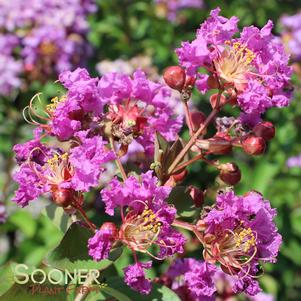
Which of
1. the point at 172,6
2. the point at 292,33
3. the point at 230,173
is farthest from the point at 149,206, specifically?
the point at 172,6

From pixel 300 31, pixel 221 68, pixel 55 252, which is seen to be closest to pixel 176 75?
pixel 221 68

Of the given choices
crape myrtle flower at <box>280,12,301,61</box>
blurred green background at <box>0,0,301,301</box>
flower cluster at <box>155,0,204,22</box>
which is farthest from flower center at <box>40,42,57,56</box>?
crape myrtle flower at <box>280,12,301,61</box>

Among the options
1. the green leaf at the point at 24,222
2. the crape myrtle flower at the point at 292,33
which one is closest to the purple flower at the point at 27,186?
the green leaf at the point at 24,222

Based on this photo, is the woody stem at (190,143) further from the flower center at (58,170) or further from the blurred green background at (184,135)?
the blurred green background at (184,135)

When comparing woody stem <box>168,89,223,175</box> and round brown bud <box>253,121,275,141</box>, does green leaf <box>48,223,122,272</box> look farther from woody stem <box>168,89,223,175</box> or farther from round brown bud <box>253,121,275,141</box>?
round brown bud <box>253,121,275,141</box>

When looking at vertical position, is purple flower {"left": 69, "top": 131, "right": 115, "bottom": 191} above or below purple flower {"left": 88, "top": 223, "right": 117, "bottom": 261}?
above

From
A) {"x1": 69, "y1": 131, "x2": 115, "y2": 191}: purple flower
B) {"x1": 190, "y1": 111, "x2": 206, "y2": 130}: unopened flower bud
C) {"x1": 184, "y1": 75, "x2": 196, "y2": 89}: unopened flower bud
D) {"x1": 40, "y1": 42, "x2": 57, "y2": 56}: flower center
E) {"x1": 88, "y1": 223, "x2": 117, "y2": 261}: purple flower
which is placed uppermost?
{"x1": 184, "y1": 75, "x2": 196, "y2": 89}: unopened flower bud
